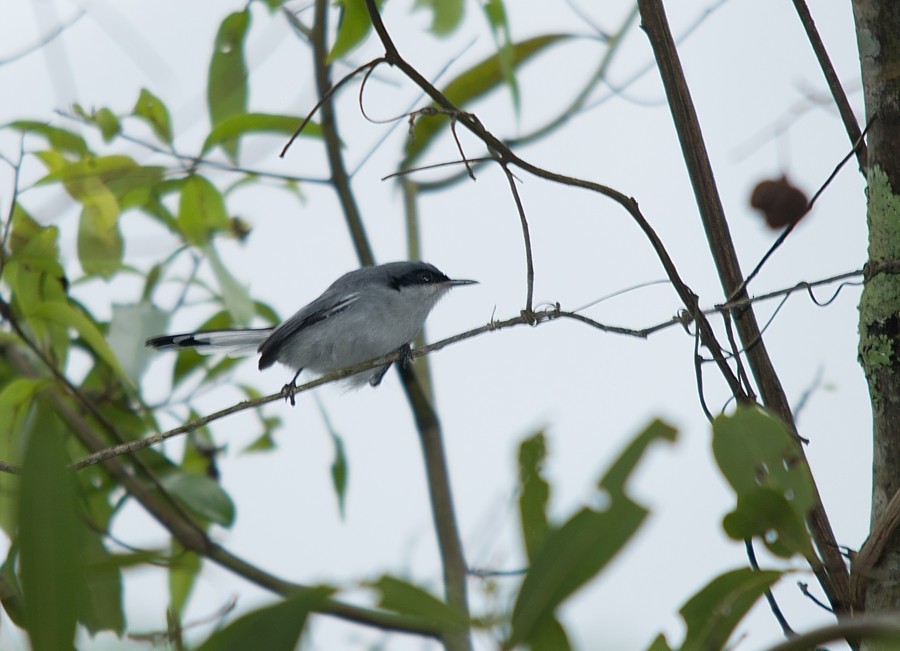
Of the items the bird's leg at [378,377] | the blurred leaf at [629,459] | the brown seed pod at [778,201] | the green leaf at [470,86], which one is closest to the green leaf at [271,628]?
the blurred leaf at [629,459]

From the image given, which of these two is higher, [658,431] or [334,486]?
[334,486]

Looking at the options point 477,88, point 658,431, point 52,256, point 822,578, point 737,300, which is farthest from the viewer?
point 477,88

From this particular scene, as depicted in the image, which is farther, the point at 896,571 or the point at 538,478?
the point at 896,571

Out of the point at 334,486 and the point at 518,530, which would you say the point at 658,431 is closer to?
the point at 518,530

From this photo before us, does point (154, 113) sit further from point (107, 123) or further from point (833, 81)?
point (833, 81)

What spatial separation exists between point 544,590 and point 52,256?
7.39ft

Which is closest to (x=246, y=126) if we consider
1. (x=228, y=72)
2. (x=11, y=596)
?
(x=228, y=72)

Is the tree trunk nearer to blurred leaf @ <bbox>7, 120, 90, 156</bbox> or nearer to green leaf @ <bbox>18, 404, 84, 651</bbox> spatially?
green leaf @ <bbox>18, 404, 84, 651</bbox>

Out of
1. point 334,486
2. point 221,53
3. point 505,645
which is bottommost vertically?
point 505,645

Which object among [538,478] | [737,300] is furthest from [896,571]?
[538,478]

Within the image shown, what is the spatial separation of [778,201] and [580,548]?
5.27ft

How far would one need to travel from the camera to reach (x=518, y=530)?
94cm

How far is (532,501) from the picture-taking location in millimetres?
936

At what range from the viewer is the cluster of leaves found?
2.27 feet
